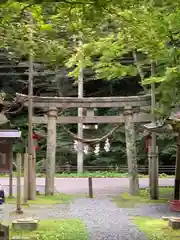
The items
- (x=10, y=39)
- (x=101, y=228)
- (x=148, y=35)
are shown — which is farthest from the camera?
(x=101, y=228)

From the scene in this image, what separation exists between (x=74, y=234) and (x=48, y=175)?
7.20 meters

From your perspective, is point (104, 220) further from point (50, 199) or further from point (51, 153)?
point (51, 153)

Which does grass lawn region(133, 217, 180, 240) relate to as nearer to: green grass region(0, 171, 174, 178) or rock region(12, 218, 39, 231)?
rock region(12, 218, 39, 231)

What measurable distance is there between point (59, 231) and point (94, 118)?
27.4ft

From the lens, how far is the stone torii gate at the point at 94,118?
15984 millimetres

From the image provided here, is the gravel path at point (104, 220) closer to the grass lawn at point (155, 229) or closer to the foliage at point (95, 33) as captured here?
the grass lawn at point (155, 229)

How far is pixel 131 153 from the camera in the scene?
1625 cm

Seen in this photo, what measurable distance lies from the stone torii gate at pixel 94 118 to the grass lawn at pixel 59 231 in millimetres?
5625

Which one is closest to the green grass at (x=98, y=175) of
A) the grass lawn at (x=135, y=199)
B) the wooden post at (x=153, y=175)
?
the grass lawn at (x=135, y=199)

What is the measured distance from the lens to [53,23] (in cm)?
654

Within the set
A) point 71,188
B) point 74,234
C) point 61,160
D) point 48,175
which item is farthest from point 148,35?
point 61,160

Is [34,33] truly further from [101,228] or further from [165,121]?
[165,121]

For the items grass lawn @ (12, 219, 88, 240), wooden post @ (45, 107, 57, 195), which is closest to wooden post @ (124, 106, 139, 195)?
wooden post @ (45, 107, 57, 195)

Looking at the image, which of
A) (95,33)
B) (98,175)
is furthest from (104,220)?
(98,175)
